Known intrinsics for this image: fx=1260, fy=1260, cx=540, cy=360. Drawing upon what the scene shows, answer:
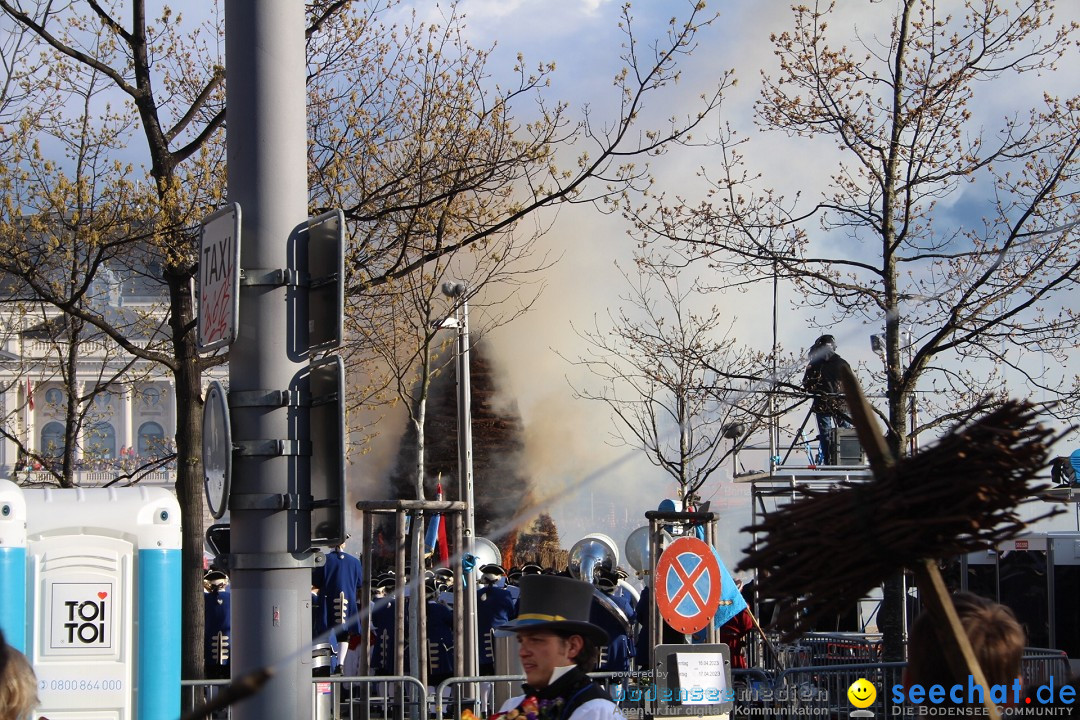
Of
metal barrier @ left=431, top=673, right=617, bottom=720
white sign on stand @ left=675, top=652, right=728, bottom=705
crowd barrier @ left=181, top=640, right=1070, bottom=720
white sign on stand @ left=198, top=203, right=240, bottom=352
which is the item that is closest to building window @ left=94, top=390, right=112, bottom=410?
metal barrier @ left=431, top=673, right=617, bottom=720

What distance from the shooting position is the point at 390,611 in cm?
1395

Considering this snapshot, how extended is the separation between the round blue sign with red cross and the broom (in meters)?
7.49

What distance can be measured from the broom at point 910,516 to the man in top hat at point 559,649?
187 centimetres

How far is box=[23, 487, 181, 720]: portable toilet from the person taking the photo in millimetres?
7586

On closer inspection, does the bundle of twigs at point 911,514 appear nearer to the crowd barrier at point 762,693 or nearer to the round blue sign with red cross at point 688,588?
the crowd barrier at point 762,693

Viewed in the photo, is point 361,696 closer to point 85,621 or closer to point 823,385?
point 85,621

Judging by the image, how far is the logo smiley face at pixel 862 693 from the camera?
9.51m

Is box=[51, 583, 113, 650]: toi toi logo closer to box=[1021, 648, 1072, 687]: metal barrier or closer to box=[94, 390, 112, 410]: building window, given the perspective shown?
box=[1021, 648, 1072, 687]: metal barrier

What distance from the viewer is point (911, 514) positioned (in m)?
2.43

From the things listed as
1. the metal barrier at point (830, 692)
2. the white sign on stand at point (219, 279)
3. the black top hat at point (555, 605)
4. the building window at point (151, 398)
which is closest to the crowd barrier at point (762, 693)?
Answer: the metal barrier at point (830, 692)

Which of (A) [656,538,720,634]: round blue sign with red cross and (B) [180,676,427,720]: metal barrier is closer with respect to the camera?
(B) [180,676,427,720]: metal barrier

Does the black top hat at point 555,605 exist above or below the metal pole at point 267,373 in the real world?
below

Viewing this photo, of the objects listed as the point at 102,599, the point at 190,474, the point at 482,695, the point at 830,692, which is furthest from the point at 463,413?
the point at 102,599

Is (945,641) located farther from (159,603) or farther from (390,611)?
(390,611)
